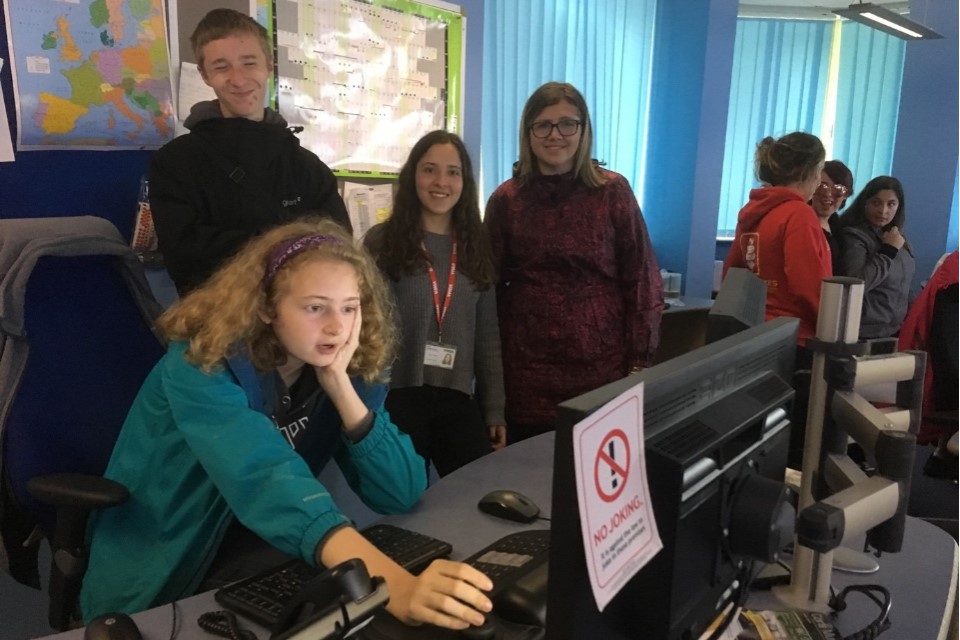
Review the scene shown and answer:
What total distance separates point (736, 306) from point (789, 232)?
1404mm

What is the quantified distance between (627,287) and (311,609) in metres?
1.52

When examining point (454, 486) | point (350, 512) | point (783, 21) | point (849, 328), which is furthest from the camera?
point (783, 21)

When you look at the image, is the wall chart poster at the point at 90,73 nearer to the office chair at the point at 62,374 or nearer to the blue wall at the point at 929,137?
the office chair at the point at 62,374

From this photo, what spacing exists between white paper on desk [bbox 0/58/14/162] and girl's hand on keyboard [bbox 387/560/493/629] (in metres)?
1.52

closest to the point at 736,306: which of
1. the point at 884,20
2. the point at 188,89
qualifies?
the point at 188,89

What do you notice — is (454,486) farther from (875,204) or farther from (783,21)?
(783,21)

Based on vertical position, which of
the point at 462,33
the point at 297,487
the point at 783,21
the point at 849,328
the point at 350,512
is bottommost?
the point at 350,512

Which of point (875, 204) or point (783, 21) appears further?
point (783, 21)

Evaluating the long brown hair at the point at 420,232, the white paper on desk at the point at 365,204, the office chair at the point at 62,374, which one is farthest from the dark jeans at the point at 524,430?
the office chair at the point at 62,374

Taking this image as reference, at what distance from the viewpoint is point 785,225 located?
2410mm

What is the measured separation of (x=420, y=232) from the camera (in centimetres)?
195

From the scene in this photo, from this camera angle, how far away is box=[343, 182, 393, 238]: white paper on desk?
2578 mm

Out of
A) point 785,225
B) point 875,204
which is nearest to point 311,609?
point 785,225

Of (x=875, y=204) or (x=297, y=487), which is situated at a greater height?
(x=875, y=204)
